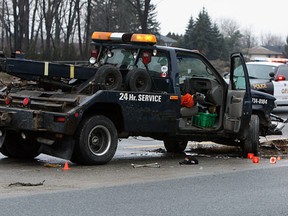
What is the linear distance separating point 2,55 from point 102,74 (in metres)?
1.56

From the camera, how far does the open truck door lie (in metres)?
10.7

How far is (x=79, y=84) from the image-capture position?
973 cm

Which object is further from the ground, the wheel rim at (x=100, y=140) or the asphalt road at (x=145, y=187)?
the wheel rim at (x=100, y=140)

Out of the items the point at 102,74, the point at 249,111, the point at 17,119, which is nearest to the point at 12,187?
the point at 17,119

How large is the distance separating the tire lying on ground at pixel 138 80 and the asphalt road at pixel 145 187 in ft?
4.11

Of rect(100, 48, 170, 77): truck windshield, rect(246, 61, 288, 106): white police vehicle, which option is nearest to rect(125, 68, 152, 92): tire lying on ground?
rect(100, 48, 170, 77): truck windshield

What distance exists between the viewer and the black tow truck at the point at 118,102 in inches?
354

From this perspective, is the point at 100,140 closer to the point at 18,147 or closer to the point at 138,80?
the point at 138,80

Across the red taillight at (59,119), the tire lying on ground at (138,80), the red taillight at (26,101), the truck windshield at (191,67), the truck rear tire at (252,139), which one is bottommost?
the truck rear tire at (252,139)

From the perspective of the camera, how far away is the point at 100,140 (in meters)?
9.41

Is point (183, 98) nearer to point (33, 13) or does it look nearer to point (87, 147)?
point (87, 147)

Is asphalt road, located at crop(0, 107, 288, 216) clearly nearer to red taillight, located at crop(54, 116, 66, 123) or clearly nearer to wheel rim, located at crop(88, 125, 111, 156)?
wheel rim, located at crop(88, 125, 111, 156)

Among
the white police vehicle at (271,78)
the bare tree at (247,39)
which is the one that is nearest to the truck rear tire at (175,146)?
the white police vehicle at (271,78)

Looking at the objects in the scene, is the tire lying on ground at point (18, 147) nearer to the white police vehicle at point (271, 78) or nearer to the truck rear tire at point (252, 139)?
the truck rear tire at point (252, 139)
